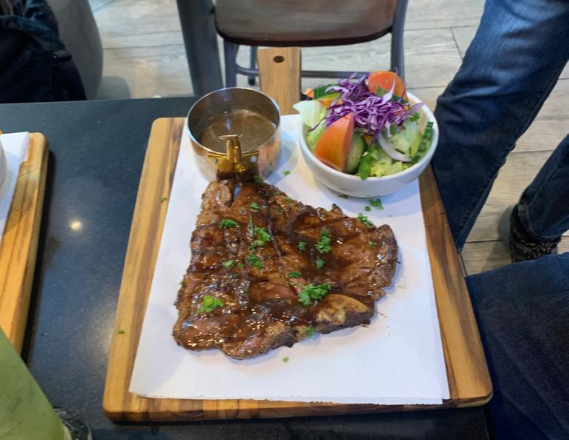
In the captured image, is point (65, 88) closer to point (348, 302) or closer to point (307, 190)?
point (307, 190)

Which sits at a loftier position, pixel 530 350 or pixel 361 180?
pixel 361 180

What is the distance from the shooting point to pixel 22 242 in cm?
123

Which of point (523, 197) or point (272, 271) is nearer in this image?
point (272, 271)

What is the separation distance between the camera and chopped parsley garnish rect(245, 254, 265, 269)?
44.6 inches

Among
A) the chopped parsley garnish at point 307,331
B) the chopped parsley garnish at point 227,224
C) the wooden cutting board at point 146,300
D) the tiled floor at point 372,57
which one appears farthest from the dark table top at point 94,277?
the tiled floor at point 372,57

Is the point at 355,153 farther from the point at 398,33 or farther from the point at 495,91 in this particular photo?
the point at 398,33

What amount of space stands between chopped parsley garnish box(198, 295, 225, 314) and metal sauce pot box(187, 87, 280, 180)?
37 cm

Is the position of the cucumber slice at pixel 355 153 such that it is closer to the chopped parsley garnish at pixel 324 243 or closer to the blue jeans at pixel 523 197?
the chopped parsley garnish at pixel 324 243

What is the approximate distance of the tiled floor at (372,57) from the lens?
107 inches

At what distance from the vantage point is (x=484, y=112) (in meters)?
1.65

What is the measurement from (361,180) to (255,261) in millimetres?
332

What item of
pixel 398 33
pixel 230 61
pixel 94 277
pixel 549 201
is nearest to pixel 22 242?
pixel 94 277

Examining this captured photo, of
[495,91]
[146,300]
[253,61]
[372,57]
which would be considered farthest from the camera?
[372,57]

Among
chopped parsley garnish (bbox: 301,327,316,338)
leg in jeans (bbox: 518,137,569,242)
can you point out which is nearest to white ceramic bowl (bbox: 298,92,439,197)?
chopped parsley garnish (bbox: 301,327,316,338)
